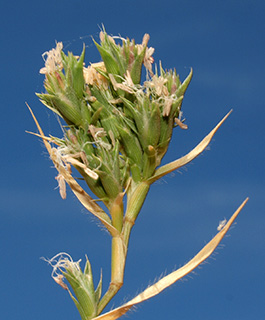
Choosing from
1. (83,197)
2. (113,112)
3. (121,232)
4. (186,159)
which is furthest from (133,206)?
(113,112)

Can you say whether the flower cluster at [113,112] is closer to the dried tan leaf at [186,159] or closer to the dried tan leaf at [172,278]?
the dried tan leaf at [186,159]

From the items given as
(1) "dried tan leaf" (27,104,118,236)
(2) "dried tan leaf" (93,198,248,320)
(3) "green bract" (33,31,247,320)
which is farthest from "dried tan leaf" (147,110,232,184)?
(2) "dried tan leaf" (93,198,248,320)

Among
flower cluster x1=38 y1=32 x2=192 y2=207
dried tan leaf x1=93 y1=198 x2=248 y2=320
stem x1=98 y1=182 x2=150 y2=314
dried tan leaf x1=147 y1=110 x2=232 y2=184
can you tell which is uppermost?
flower cluster x1=38 y1=32 x2=192 y2=207

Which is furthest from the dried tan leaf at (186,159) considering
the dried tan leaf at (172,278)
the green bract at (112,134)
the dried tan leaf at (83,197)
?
the dried tan leaf at (172,278)

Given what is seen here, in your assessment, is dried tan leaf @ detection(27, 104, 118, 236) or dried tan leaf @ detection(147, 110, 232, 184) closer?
dried tan leaf @ detection(27, 104, 118, 236)

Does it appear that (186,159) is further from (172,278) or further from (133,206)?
(172,278)

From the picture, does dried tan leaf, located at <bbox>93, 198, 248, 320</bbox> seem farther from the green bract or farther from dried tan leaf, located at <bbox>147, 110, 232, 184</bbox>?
dried tan leaf, located at <bbox>147, 110, 232, 184</bbox>
